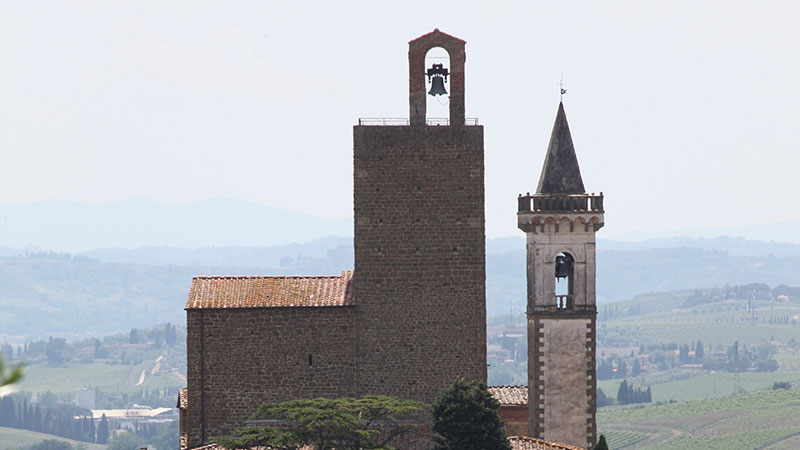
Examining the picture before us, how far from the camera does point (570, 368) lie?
1953 inches

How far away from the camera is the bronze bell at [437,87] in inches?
1890

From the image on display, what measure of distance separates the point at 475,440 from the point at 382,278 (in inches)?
324

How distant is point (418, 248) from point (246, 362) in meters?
7.68

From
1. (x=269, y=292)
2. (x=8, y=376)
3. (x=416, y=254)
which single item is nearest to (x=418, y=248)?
(x=416, y=254)

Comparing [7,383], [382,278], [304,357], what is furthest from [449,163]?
[7,383]

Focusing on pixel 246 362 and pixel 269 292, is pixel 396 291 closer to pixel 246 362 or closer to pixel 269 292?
pixel 269 292

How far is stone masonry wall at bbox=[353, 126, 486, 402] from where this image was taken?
47.6m

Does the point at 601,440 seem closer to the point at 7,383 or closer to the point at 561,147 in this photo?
the point at 561,147

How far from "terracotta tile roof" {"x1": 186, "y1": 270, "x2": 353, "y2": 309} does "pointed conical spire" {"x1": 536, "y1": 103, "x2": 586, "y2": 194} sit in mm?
9152

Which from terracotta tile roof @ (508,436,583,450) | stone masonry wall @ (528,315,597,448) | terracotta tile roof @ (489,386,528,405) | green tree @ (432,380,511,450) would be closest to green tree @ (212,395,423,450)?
green tree @ (432,380,511,450)

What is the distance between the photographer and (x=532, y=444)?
4547 cm

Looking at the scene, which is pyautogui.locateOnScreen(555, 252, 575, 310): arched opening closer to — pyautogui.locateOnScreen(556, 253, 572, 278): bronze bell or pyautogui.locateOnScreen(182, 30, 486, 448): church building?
pyautogui.locateOnScreen(556, 253, 572, 278): bronze bell

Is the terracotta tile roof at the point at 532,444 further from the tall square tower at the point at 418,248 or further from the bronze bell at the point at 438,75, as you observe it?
the bronze bell at the point at 438,75

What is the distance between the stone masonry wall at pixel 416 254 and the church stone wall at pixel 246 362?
1959 mm
